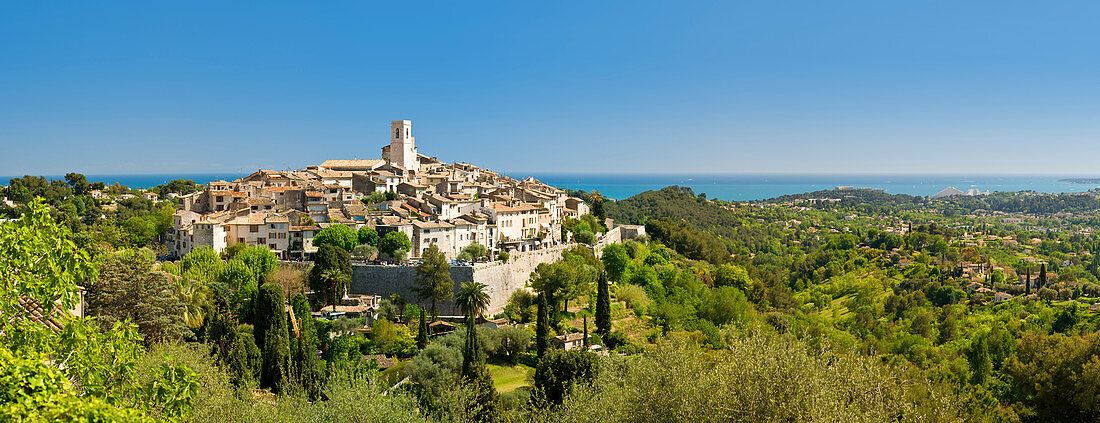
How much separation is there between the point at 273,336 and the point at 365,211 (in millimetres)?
22672

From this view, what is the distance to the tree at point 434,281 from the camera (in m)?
35.4

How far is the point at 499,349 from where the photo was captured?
104 feet

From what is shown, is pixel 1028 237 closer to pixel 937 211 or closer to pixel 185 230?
pixel 937 211

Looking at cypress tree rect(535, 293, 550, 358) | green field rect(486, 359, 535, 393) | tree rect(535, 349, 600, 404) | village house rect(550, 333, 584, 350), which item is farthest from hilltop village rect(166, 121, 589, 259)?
tree rect(535, 349, 600, 404)

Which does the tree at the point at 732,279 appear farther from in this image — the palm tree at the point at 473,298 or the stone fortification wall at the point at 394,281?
the palm tree at the point at 473,298

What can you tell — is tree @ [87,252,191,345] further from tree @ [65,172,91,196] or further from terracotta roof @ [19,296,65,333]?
tree @ [65,172,91,196]

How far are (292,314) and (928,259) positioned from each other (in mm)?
66985

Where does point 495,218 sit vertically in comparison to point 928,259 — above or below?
above

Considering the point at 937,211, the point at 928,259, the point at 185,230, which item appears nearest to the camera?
the point at 185,230

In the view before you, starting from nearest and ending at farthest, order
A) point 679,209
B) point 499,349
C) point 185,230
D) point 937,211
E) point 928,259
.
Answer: point 499,349 < point 185,230 < point 928,259 < point 679,209 < point 937,211

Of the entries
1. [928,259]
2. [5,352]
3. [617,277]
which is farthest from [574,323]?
[928,259]

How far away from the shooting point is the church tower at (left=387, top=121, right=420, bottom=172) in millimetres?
73000

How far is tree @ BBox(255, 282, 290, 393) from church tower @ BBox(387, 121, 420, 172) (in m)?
47.4

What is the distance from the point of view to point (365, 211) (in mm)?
46844
